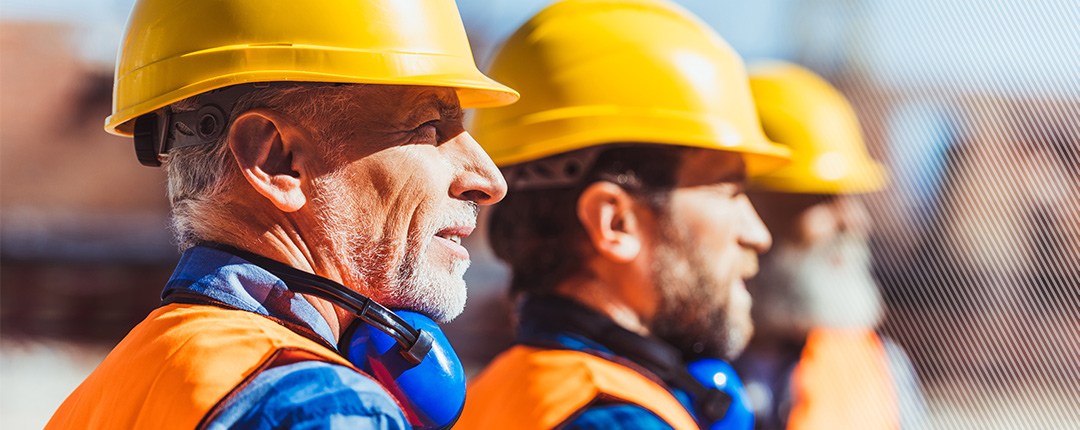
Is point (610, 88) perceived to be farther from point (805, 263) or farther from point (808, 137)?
point (805, 263)

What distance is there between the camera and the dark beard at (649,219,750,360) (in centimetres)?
268

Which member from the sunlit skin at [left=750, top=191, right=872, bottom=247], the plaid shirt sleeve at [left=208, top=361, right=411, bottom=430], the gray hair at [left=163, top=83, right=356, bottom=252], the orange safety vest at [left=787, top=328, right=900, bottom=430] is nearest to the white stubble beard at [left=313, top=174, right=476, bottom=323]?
the gray hair at [left=163, top=83, right=356, bottom=252]

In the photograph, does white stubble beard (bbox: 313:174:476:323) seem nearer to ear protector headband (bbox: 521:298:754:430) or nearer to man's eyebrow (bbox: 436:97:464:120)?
man's eyebrow (bbox: 436:97:464:120)

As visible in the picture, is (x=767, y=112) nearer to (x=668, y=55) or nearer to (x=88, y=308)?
(x=668, y=55)

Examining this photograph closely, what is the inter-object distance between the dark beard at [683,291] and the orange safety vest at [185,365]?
1539mm

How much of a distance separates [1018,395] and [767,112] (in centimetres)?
197

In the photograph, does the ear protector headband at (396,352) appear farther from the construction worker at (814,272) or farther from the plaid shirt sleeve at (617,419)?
the construction worker at (814,272)

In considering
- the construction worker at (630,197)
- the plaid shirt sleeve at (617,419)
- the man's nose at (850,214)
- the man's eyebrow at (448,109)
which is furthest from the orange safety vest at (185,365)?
the man's nose at (850,214)

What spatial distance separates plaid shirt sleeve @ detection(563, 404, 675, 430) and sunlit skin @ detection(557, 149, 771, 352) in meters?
0.56

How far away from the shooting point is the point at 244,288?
1347 mm

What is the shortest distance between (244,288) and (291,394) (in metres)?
0.27

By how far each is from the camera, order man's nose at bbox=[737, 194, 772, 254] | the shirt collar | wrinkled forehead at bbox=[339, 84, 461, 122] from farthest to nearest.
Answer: man's nose at bbox=[737, 194, 772, 254], wrinkled forehead at bbox=[339, 84, 461, 122], the shirt collar

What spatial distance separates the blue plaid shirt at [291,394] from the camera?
3.69ft

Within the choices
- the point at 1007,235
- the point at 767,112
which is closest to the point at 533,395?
the point at 767,112
